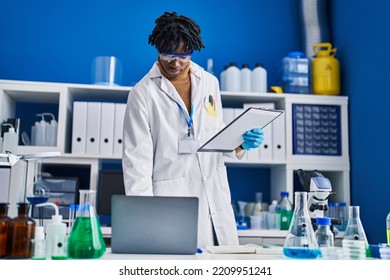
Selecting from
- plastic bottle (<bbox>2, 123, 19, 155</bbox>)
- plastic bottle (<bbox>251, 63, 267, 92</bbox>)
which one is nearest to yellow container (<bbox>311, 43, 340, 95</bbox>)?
plastic bottle (<bbox>251, 63, 267, 92</bbox>)

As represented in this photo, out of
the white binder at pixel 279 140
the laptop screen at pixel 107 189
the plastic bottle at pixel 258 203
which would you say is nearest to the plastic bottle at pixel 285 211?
the plastic bottle at pixel 258 203

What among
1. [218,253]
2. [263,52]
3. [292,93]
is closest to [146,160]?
[218,253]

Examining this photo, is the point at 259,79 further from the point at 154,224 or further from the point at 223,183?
the point at 154,224

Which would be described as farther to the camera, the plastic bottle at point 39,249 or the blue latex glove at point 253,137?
the blue latex glove at point 253,137

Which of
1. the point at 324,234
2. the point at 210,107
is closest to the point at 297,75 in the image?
the point at 210,107

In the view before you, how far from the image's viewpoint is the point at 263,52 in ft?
11.8

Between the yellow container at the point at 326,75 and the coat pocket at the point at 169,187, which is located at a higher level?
the yellow container at the point at 326,75

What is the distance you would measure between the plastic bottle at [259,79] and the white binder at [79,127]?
105cm

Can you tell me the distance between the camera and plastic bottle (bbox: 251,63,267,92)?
3320mm

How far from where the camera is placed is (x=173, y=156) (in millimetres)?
2117

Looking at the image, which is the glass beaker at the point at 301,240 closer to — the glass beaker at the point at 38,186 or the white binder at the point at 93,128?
the glass beaker at the point at 38,186

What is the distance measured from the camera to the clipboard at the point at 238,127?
1.73m
